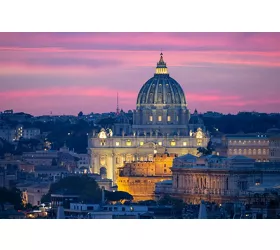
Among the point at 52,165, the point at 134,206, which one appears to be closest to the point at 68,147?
the point at 52,165

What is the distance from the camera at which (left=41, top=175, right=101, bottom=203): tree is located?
99938mm

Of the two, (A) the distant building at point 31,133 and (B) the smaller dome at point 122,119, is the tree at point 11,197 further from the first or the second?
(A) the distant building at point 31,133

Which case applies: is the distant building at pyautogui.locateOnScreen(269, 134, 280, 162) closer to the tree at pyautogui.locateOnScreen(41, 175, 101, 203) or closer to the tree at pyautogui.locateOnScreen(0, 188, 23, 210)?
the tree at pyautogui.locateOnScreen(41, 175, 101, 203)

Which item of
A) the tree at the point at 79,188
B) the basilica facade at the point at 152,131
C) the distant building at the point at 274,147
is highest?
the basilica facade at the point at 152,131

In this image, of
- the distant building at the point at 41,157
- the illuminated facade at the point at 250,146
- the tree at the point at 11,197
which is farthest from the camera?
the distant building at the point at 41,157

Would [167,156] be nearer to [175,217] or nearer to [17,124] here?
[17,124]

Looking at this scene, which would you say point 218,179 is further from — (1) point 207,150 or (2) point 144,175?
(1) point 207,150

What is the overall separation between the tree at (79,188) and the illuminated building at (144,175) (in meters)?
5.04

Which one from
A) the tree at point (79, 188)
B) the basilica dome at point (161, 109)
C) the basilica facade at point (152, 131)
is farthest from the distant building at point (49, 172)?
the basilica dome at point (161, 109)

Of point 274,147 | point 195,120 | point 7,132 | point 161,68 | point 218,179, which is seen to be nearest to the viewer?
point 218,179

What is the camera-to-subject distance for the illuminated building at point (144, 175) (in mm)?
114938

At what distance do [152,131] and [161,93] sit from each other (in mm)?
3192

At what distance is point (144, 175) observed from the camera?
391 ft

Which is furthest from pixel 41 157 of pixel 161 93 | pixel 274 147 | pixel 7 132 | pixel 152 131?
pixel 274 147
